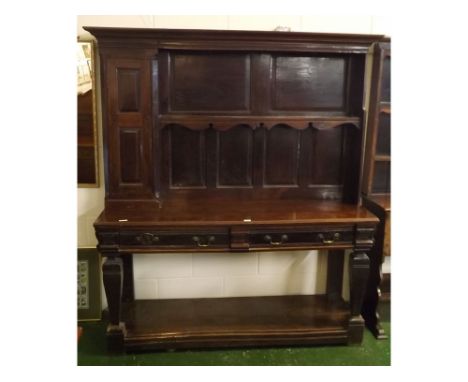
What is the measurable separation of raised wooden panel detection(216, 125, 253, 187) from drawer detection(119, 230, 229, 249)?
484 millimetres

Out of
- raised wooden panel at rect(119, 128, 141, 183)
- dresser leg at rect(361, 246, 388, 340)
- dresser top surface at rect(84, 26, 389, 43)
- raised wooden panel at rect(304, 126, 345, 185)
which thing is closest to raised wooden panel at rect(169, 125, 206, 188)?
raised wooden panel at rect(119, 128, 141, 183)

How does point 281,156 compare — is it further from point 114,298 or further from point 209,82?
point 114,298

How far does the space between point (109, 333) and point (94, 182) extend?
3.03 ft

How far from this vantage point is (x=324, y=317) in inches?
89.4

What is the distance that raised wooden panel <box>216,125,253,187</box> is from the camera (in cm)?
228

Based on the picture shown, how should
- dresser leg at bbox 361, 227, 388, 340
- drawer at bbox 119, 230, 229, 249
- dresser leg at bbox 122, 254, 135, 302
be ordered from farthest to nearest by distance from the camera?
dresser leg at bbox 122, 254, 135, 302, dresser leg at bbox 361, 227, 388, 340, drawer at bbox 119, 230, 229, 249

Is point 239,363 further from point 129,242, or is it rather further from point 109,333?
point 129,242

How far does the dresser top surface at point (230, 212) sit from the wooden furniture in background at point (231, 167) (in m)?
0.01

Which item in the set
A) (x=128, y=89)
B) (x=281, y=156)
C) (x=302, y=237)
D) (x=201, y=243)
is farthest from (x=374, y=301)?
(x=128, y=89)

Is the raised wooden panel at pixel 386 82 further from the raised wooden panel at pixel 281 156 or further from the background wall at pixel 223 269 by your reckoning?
the raised wooden panel at pixel 281 156

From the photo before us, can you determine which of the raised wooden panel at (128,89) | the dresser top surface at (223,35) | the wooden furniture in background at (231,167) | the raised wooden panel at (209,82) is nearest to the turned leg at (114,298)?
the wooden furniture in background at (231,167)

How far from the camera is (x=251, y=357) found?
207 centimetres

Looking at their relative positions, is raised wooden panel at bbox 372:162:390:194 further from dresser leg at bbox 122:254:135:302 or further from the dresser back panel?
dresser leg at bbox 122:254:135:302

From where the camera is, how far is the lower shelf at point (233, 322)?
2086 millimetres
